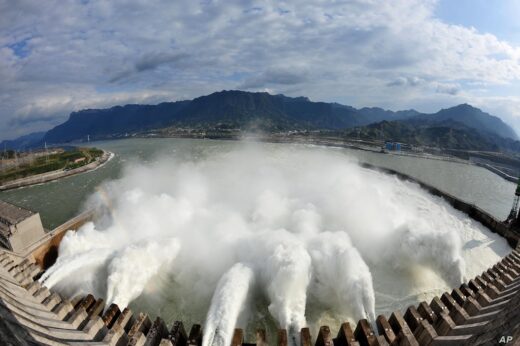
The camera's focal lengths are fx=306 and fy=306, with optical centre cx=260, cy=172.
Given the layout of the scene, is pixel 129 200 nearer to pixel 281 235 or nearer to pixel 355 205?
pixel 281 235

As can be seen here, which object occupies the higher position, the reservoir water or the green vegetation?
the reservoir water

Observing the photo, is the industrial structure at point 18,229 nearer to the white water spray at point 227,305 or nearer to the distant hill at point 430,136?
the white water spray at point 227,305

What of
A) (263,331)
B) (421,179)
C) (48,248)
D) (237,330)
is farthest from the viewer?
(421,179)

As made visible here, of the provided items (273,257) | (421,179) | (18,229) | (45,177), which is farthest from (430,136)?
(18,229)

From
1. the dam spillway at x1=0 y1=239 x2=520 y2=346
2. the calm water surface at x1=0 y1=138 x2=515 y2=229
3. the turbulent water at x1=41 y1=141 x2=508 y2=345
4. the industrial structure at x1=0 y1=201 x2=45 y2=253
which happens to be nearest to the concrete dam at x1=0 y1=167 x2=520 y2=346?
the dam spillway at x1=0 y1=239 x2=520 y2=346

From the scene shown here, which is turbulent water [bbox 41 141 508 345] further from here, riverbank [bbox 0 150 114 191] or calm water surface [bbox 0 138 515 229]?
riverbank [bbox 0 150 114 191]

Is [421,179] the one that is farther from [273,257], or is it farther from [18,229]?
[18,229]

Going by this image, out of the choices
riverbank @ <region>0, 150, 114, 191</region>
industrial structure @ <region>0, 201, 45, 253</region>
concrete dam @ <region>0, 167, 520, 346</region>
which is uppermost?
concrete dam @ <region>0, 167, 520, 346</region>

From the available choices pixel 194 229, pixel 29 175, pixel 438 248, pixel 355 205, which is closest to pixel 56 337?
pixel 194 229

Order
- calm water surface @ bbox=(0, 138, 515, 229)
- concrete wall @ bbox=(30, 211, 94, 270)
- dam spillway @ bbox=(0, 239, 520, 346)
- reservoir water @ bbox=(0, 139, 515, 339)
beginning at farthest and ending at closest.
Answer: calm water surface @ bbox=(0, 138, 515, 229)
concrete wall @ bbox=(30, 211, 94, 270)
reservoir water @ bbox=(0, 139, 515, 339)
dam spillway @ bbox=(0, 239, 520, 346)
